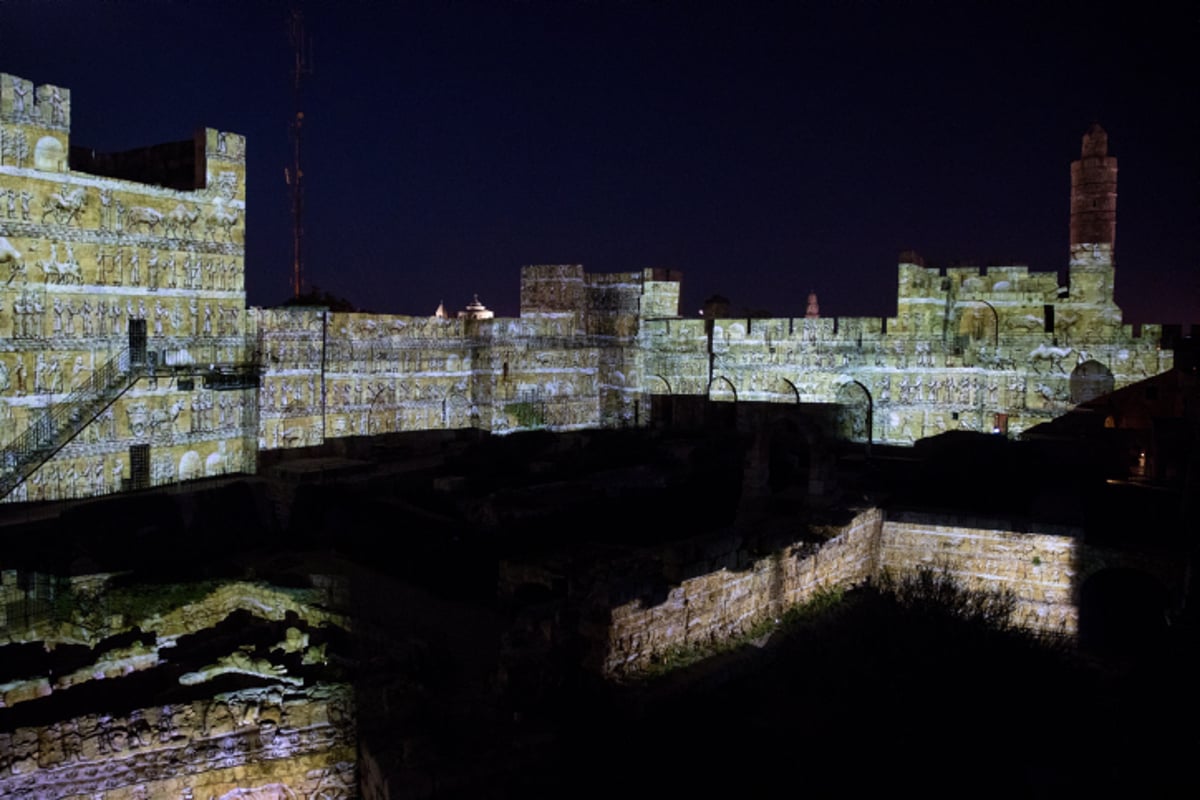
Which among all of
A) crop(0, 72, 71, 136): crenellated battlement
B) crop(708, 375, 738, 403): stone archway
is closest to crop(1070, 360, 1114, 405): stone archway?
crop(708, 375, 738, 403): stone archway

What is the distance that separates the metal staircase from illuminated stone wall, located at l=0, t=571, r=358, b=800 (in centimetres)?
546

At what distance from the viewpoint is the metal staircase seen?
59.3ft

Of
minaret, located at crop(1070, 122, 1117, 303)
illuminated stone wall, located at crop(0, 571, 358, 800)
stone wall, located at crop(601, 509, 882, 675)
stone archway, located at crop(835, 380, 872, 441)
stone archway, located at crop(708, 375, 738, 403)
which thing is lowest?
illuminated stone wall, located at crop(0, 571, 358, 800)

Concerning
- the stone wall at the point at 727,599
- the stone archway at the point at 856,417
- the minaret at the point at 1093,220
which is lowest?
the stone wall at the point at 727,599

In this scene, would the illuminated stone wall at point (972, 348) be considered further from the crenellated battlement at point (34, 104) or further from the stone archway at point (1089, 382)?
the crenellated battlement at point (34, 104)

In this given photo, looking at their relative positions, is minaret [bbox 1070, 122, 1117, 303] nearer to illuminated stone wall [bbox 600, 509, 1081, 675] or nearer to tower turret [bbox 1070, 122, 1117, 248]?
tower turret [bbox 1070, 122, 1117, 248]

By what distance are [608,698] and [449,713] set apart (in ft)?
5.64

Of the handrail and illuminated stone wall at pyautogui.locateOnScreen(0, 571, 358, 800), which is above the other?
the handrail

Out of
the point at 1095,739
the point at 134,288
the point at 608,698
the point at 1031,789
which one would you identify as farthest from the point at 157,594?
the point at 1095,739

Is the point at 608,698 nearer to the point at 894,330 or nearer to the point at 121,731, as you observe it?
the point at 121,731

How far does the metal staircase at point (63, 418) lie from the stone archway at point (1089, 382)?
23644mm

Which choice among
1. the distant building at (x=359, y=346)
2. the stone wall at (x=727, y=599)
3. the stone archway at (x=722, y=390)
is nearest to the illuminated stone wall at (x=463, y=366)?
the distant building at (x=359, y=346)

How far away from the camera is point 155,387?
2091cm

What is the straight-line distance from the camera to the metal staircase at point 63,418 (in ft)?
59.3
